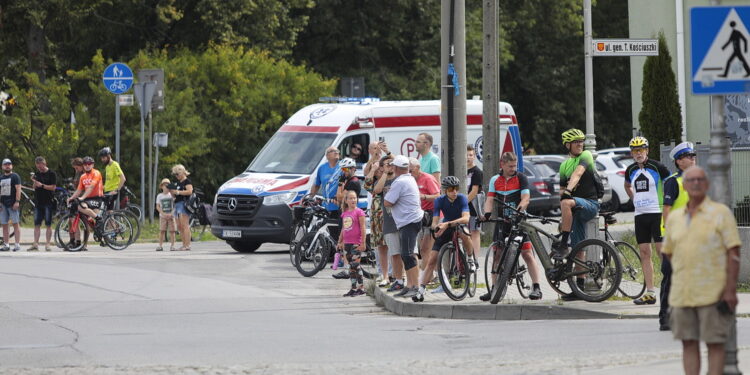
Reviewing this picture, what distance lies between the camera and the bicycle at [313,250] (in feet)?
64.1

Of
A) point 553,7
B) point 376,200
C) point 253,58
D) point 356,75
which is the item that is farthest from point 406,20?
point 376,200

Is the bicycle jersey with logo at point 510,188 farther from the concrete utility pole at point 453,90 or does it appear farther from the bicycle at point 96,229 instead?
the bicycle at point 96,229

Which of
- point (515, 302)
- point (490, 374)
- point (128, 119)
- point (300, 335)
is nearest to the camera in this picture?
point (490, 374)

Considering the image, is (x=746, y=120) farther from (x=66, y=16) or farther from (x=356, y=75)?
(x=356, y=75)

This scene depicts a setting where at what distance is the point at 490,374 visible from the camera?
987 centimetres

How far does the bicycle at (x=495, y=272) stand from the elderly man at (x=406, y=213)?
0.98m

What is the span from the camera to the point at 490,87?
24.3 m

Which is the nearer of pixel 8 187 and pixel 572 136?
pixel 572 136

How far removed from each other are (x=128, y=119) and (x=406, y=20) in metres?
16.5

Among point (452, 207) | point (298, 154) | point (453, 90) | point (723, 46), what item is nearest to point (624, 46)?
point (453, 90)

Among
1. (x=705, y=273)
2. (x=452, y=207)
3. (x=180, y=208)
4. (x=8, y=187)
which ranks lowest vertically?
(x=705, y=273)

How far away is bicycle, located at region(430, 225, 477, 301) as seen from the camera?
1519cm

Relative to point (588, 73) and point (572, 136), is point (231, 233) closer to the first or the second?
point (588, 73)

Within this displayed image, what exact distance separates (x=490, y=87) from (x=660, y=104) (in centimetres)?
341
